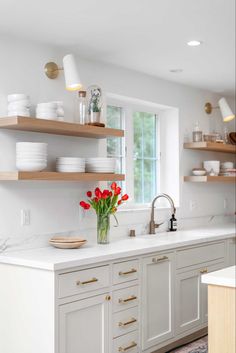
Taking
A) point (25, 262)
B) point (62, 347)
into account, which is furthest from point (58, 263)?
point (62, 347)

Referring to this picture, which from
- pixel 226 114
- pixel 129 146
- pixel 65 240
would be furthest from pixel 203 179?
pixel 65 240

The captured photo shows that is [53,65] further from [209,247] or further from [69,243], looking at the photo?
[209,247]

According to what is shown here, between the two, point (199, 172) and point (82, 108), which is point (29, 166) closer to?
point (82, 108)

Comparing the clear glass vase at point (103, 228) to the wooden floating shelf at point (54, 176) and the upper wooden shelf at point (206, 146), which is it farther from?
the upper wooden shelf at point (206, 146)

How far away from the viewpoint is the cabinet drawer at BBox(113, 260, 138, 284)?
3.45 m

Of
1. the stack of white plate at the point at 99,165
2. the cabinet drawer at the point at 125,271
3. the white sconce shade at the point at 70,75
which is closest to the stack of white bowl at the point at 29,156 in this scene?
the white sconce shade at the point at 70,75

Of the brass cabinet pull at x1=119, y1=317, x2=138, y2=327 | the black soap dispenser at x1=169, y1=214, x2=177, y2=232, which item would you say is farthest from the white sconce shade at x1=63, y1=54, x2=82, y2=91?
the black soap dispenser at x1=169, y1=214, x2=177, y2=232

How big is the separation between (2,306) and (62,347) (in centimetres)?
52

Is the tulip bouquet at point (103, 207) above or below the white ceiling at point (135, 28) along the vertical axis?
below

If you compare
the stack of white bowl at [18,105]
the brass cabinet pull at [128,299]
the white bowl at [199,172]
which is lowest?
the brass cabinet pull at [128,299]

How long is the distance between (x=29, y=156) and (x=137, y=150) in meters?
1.77

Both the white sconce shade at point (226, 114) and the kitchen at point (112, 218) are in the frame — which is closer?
the kitchen at point (112, 218)

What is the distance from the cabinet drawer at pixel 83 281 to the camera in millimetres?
3049

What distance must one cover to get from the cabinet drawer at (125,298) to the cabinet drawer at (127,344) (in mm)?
199
